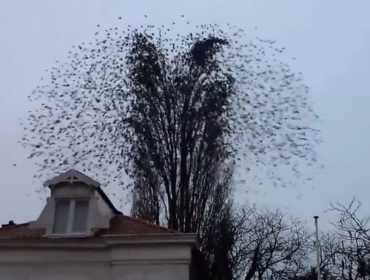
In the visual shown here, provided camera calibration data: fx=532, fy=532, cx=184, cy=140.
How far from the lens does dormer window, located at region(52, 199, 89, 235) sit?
16.5 metres

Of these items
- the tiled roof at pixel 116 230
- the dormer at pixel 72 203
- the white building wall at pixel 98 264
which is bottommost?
the white building wall at pixel 98 264

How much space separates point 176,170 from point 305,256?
13960mm

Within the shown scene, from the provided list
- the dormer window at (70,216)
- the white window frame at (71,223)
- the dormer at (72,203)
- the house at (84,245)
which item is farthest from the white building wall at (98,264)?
the dormer at (72,203)

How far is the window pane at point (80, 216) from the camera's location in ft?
54.1

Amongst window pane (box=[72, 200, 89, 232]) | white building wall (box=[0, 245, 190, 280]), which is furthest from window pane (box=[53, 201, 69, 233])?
white building wall (box=[0, 245, 190, 280])

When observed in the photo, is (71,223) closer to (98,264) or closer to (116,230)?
(116,230)

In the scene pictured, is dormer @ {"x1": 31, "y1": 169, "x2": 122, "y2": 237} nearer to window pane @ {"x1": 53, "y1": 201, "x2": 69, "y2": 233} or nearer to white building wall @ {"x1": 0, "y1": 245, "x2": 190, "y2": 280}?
window pane @ {"x1": 53, "y1": 201, "x2": 69, "y2": 233}

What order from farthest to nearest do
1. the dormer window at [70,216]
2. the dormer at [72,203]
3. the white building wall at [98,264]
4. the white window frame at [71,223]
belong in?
the dormer at [72,203] → the dormer window at [70,216] → the white window frame at [71,223] → the white building wall at [98,264]

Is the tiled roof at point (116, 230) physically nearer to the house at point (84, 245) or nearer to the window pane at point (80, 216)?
the house at point (84, 245)

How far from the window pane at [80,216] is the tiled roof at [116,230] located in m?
0.63

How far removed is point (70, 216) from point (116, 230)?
1531mm

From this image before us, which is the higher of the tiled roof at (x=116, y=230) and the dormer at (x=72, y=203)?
the dormer at (x=72, y=203)

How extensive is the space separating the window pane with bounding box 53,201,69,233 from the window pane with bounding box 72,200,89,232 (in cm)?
29

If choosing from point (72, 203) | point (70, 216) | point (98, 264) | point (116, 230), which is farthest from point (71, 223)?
point (98, 264)
